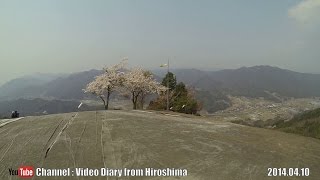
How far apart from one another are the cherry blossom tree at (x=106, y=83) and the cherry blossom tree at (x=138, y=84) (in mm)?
1613

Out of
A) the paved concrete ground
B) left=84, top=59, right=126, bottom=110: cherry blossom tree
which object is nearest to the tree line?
left=84, top=59, right=126, bottom=110: cherry blossom tree

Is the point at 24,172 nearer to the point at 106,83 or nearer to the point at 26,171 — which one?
the point at 26,171

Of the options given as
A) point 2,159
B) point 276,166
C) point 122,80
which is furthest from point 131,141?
point 122,80

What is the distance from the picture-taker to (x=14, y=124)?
40594 mm

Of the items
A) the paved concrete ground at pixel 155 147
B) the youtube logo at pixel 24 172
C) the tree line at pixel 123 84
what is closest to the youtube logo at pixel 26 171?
the youtube logo at pixel 24 172

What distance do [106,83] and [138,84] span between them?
7259 millimetres

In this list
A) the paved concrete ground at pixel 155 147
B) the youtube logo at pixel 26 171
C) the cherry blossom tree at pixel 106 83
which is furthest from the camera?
the cherry blossom tree at pixel 106 83

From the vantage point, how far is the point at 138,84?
7706cm

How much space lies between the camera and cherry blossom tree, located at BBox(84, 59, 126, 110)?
2943 inches

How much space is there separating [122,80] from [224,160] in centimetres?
5289

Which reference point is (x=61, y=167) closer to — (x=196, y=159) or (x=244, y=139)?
Answer: (x=196, y=159)

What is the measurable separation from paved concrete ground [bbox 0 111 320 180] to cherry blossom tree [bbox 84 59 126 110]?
3464 centimetres

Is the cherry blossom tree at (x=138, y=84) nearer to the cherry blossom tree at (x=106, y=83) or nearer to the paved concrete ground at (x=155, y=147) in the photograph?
the cherry blossom tree at (x=106, y=83)

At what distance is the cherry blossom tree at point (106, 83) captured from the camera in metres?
74.8
